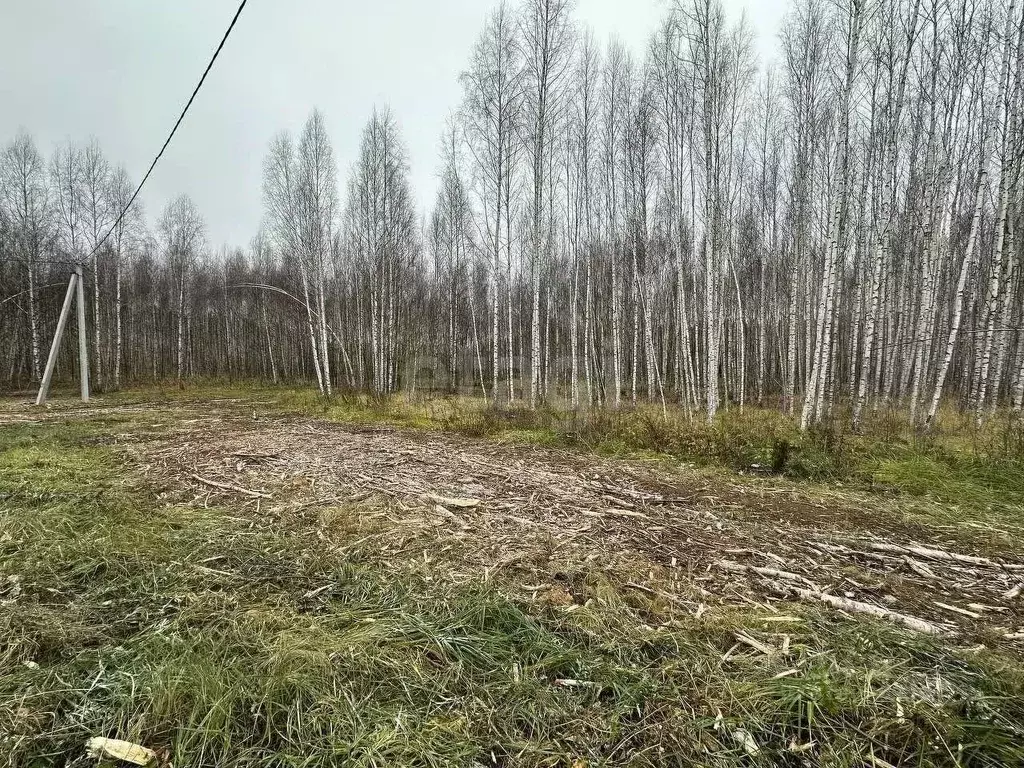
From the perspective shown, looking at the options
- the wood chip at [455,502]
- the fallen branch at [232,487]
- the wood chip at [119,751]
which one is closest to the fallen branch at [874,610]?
the wood chip at [455,502]

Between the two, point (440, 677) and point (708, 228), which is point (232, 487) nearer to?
point (440, 677)

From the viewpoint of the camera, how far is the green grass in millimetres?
1507

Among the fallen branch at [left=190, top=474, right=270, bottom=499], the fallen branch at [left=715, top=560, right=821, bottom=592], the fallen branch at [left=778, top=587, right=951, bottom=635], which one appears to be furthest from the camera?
the fallen branch at [left=190, top=474, right=270, bottom=499]

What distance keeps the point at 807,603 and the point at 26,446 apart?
10274 mm

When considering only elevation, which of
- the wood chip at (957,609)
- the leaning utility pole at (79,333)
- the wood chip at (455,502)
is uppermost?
the leaning utility pole at (79,333)

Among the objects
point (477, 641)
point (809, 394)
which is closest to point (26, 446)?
point (477, 641)

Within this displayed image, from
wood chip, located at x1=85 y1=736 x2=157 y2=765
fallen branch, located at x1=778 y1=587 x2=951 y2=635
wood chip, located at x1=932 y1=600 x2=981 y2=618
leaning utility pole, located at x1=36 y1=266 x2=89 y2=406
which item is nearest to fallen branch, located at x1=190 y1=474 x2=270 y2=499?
wood chip, located at x1=85 y1=736 x2=157 y2=765

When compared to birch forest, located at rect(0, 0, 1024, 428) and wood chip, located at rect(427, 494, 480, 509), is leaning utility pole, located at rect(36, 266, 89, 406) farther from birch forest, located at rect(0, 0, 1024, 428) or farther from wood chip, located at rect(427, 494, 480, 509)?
wood chip, located at rect(427, 494, 480, 509)

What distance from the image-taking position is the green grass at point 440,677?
151cm

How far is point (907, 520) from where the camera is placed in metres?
4.20

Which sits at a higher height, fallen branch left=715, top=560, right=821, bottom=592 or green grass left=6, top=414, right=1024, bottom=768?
green grass left=6, top=414, right=1024, bottom=768

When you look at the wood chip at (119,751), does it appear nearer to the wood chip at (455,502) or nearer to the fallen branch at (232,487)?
the wood chip at (455,502)

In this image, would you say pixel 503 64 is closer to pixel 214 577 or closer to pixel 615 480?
pixel 615 480

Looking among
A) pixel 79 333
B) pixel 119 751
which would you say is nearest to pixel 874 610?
pixel 119 751
